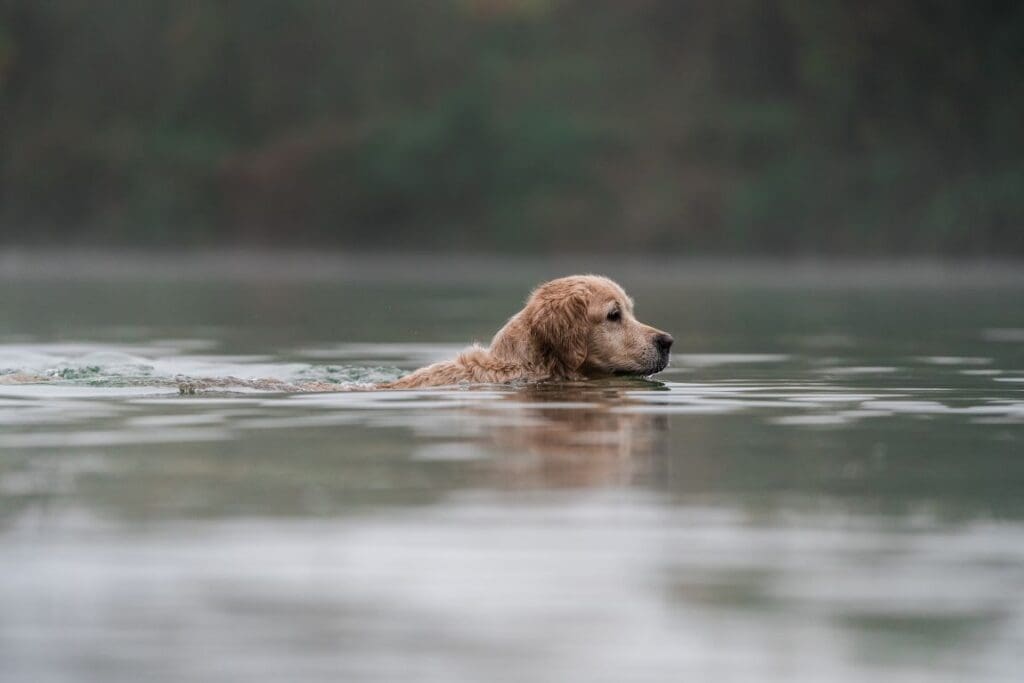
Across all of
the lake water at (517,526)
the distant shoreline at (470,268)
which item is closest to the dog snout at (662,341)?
the lake water at (517,526)

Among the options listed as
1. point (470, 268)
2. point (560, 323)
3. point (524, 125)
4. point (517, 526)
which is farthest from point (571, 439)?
point (524, 125)

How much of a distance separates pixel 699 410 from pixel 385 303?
17555mm

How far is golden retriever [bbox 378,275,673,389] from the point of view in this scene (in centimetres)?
1228

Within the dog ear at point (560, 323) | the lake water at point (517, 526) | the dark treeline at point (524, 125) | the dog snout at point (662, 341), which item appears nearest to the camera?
the lake water at point (517, 526)

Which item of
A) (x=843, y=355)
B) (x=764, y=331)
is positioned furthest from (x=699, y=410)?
(x=764, y=331)

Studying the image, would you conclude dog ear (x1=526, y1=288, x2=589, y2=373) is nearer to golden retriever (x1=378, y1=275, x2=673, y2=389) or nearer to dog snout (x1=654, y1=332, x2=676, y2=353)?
golden retriever (x1=378, y1=275, x2=673, y2=389)

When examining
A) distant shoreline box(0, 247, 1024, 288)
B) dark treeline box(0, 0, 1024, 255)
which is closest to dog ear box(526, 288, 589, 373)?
distant shoreline box(0, 247, 1024, 288)

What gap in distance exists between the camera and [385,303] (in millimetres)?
28297

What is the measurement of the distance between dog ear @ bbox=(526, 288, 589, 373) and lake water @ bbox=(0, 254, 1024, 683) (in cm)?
41

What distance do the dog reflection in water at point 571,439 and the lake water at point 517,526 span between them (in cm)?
4

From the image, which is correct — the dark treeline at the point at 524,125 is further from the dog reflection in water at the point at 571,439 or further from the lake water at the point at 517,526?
the dog reflection in water at the point at 571,439

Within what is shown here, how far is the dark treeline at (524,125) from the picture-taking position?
5394 centimetres

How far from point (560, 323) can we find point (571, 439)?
312 cm

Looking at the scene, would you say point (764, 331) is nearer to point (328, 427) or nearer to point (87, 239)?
point (328, 427)
